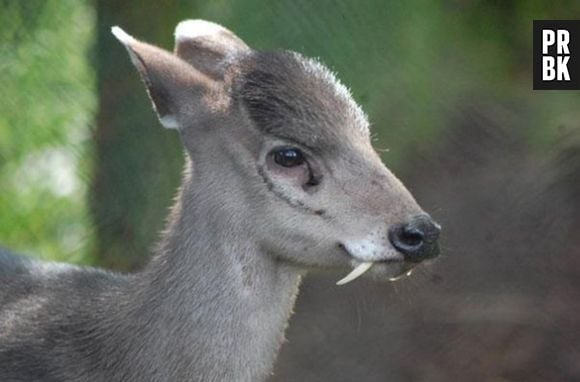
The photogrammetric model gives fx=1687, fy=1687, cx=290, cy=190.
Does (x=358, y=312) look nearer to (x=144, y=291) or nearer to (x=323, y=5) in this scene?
(x=323, y=5)

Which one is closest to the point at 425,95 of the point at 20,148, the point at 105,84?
the point at 105,84

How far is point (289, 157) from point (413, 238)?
1.41 ft

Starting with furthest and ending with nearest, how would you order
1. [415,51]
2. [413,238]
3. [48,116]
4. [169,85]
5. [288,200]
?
1. [48,116]
2. [415,51]
3. [169,85]
4. [288,200]
5. [413,238]

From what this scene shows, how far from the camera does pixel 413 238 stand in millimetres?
4434

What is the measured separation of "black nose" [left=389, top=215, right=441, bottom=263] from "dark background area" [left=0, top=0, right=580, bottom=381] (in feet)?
6.14

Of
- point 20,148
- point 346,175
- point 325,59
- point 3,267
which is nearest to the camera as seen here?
point 346,175

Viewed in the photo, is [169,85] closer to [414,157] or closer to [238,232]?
[238,232]

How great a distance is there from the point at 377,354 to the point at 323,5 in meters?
1.36

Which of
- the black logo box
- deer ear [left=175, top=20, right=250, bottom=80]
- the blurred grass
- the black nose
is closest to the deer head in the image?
the black nose

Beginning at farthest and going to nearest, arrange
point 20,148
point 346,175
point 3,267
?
point 20,148
point 3,267
point 346,175

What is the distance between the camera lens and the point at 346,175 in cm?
457

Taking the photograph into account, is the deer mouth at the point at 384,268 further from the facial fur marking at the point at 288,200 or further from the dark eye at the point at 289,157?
the dark eye at the point at 289,157

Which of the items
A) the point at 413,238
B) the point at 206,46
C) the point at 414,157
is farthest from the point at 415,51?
the point at 413,238

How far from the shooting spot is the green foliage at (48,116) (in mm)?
6711
